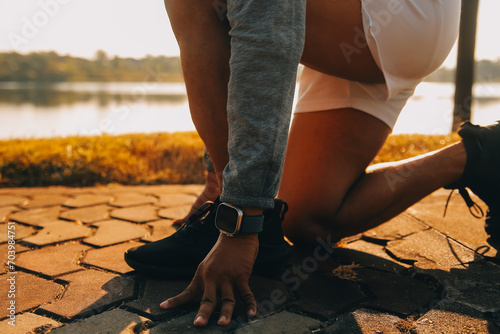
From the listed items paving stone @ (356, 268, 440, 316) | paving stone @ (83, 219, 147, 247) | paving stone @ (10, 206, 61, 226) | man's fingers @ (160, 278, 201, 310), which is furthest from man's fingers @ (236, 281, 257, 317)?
paving stone @ (10, 206, 61, 226)

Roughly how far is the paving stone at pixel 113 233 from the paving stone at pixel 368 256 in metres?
0.86

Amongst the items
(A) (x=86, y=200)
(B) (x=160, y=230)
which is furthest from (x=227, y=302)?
(A) (x=86, y=200)

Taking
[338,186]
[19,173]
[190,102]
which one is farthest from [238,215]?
[19,173]

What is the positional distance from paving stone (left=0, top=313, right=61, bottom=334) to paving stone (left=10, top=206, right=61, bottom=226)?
908 mm

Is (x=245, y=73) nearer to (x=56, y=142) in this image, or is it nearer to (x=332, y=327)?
(x=332, y=327)

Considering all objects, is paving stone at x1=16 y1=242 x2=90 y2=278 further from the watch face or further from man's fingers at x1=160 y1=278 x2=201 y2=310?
the watch face

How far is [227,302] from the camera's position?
1084 mm

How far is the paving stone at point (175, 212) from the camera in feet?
7.03

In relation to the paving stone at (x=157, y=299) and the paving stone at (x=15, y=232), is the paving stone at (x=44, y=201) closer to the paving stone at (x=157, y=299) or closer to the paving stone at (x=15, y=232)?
the paving stone at (x=15, y=232)

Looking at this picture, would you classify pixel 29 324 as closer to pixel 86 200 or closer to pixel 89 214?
pixel 89 214

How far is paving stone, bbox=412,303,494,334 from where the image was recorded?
1109mm

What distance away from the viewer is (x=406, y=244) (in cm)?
176

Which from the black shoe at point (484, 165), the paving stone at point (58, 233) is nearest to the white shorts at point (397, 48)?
the black shoe at point (484, 165)

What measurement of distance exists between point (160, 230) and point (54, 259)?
0.48m
